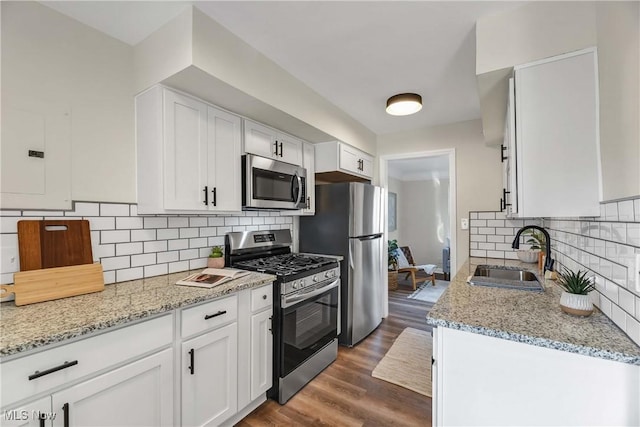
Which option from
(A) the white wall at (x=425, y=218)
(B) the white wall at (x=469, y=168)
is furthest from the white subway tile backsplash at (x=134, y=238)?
(A) the white wall at (x=425, y=218)

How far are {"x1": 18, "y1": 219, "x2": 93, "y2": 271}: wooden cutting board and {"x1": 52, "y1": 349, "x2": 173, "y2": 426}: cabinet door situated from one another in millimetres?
682

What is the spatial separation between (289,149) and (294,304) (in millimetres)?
1357

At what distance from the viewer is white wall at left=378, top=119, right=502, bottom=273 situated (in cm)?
306

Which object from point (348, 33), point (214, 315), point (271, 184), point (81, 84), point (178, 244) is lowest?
point (214, 315)

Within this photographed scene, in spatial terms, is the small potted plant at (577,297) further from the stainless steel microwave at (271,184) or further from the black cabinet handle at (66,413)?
the black cabinet handle at (66,413)

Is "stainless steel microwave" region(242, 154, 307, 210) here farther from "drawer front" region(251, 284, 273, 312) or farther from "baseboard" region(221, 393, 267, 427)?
"baseboard" region(221, 393, 267, 427)

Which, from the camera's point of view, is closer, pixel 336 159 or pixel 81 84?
pixel 81 84

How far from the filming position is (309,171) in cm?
289

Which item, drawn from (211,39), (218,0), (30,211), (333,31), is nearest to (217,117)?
(211,39)

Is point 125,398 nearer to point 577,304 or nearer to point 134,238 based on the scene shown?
point 134,238

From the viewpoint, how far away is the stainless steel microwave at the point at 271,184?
2145mm

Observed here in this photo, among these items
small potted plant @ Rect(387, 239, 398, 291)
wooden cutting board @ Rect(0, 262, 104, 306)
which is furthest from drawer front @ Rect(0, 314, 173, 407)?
small potted plant @ Rect(387, 239, 398, 291)

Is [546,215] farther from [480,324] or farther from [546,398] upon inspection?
[546,398]

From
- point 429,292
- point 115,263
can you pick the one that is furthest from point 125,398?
point 429,292
